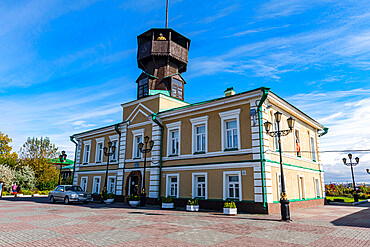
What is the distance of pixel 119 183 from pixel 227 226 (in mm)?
14942

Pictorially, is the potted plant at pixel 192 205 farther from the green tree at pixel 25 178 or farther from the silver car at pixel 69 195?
the green tree at pixel 25 178

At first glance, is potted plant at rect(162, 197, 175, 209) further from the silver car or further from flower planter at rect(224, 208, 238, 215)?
the silver car

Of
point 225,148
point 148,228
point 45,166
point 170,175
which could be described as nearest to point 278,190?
point 225,148

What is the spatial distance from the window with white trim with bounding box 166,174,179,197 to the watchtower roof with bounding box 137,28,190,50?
14024 millimetres

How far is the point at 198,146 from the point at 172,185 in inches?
152

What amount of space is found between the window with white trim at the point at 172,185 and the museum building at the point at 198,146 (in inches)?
3.0

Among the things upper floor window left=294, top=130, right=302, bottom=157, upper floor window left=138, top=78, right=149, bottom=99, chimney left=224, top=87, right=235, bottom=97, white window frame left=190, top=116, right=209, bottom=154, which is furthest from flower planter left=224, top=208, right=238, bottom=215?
upper floor window left=138, top=78, right=149, bottom=99

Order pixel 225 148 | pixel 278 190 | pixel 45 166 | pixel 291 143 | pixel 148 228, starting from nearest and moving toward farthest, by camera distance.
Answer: pixel 148 228
pixel 278 190
pixel 225 148
pixel 291 143
pixel 45 166

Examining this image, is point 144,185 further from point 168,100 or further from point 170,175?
point 168,100

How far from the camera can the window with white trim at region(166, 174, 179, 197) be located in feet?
64.4

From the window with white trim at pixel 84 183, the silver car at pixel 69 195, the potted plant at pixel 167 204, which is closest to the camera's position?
the potted plant at pixel 167 204

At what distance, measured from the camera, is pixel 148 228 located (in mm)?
10180

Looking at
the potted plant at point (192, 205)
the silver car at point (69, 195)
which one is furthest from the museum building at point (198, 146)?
the silver car at point (69, 195)

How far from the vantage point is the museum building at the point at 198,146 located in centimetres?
1584
